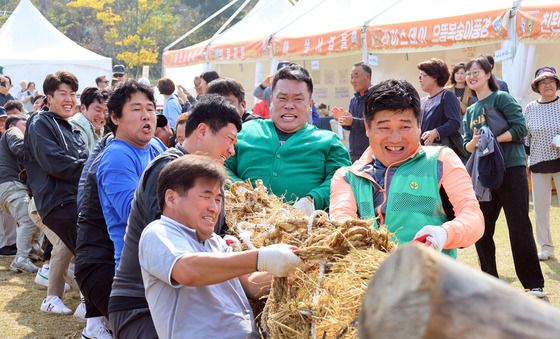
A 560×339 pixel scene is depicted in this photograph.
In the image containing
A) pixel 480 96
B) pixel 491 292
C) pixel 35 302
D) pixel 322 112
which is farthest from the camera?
pixel 322 112

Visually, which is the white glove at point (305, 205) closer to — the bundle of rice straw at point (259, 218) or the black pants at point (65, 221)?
the bundle of rice straw at point (259, 218)

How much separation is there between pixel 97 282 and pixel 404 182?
6.83ft

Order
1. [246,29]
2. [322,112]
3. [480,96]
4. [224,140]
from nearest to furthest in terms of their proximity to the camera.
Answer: [224,140] < [480,96] < [322,112] < [246,29]

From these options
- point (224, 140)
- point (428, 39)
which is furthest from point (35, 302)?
point (428, 39)

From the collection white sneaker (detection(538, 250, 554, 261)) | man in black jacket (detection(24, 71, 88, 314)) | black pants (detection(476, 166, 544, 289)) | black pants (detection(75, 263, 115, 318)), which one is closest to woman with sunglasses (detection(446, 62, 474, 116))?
white sneaker (detection(538, 250, 554, 261))

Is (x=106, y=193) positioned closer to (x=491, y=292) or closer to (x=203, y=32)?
(x=491, y=292)

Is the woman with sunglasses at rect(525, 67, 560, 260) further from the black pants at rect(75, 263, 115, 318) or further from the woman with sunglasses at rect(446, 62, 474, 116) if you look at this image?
the black pants at rect(75, 263, 115, 318)

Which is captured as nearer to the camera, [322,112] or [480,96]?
[480,96]

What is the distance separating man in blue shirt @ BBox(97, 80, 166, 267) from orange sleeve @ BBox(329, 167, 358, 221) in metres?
1.25

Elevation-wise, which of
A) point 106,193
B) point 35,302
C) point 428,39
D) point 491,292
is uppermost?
point 428,39

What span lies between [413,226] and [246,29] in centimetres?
1750

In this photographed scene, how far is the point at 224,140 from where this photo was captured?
3.69 meters

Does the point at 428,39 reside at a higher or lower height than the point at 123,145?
higher

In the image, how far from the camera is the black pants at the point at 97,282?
14.5ft
